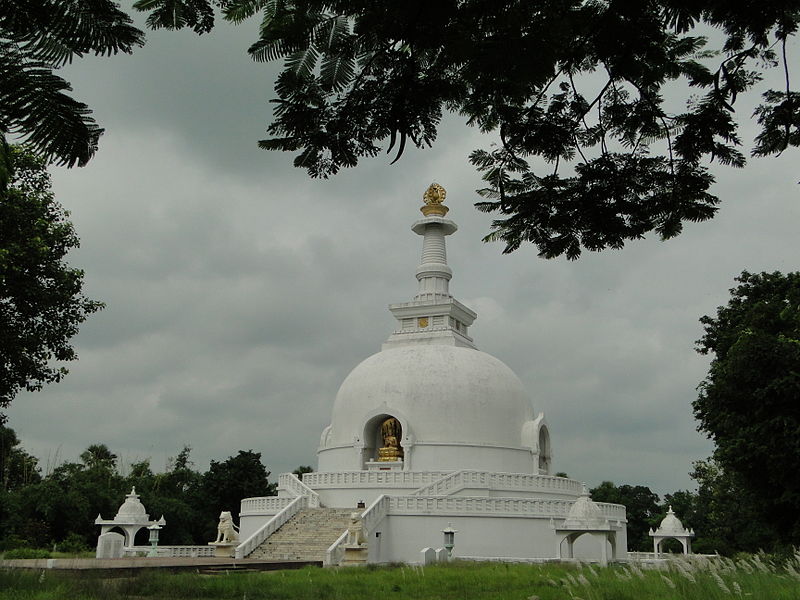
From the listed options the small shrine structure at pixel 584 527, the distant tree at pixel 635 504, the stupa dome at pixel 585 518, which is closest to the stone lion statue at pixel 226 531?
the small shrine structure at pixel 584 527

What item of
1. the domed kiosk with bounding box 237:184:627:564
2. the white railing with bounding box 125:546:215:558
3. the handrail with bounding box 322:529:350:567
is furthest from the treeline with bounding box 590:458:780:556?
the white railing with bounding box 125:546:215:558

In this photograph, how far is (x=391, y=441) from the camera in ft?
136

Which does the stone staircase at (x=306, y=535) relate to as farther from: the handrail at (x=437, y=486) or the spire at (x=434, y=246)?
the spire at (x=434, y=246)

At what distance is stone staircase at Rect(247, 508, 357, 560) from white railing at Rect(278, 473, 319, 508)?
928mm

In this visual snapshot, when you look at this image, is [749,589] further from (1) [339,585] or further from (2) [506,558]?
(2) [506,558]

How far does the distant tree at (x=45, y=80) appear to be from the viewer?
312 centimetres

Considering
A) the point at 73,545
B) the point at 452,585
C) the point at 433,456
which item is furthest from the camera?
the point at 433,456

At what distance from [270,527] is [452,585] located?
18.4 m

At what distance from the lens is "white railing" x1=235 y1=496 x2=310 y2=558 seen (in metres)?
31.8

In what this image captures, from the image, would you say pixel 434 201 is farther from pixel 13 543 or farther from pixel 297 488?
pixel 13 543

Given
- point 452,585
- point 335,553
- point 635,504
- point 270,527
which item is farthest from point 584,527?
point 635,504

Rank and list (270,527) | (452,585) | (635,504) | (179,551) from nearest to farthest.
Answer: (452,585), (270,527), (179,551), (635,504)

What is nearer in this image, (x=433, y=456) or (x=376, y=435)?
(x=433, y=456)

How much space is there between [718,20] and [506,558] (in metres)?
30.5
